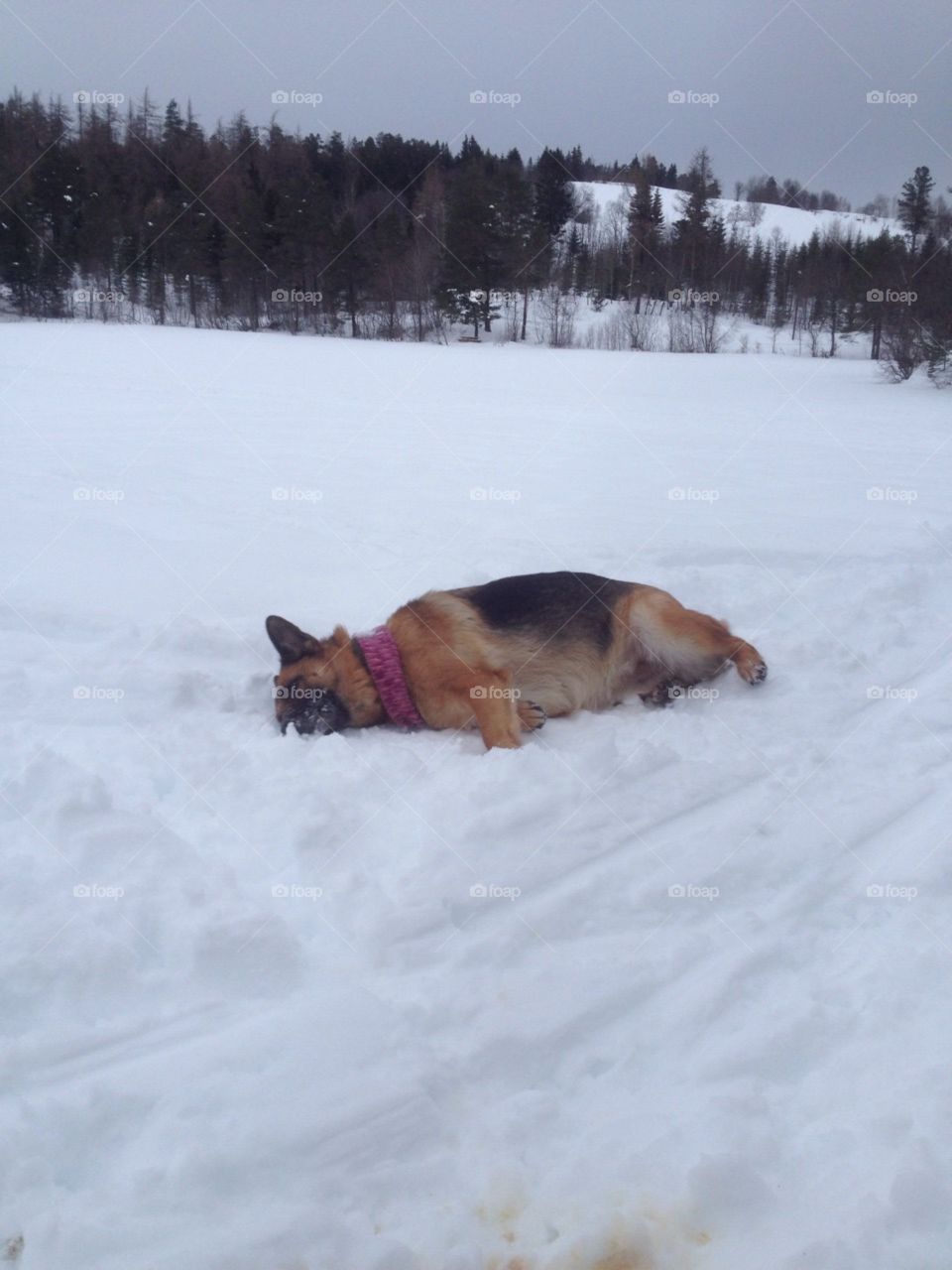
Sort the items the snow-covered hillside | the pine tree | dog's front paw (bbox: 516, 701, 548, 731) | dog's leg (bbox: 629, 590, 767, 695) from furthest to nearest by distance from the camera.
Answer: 1. the snow-covered hillside
2. the pine tree
3. dog's leg (bbox: 629, 590, 767, 695)
4. dog's front paw (bbox: 516, 701, 548, 731)

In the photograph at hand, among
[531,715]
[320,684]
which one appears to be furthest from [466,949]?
[320,684]

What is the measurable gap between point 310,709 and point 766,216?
84.4 metres

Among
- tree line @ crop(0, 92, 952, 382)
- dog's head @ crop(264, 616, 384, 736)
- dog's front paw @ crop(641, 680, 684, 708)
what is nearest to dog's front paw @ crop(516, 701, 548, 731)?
dog's front paw @ crop(641, 680, 684, 708)

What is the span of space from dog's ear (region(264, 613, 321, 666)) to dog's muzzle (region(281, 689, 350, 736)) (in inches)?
10.9

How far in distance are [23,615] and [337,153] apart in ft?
200

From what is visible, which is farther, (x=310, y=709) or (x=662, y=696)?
(x=662, y=696)

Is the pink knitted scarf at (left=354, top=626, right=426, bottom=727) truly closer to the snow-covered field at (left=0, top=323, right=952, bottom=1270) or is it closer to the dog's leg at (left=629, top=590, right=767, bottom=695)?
the snow-covered field at (left=0, top=323, right=952, bottom=1270)

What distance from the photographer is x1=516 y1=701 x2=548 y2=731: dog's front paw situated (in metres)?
4.50

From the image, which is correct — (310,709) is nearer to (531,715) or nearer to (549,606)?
(531,715)

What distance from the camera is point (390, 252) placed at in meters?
40.1

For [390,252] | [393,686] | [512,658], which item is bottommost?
[393,686]

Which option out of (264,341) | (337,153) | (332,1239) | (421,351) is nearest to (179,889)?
(332,1239)

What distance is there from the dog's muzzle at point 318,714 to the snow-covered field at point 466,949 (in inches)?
8.6

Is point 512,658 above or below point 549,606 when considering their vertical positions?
below
